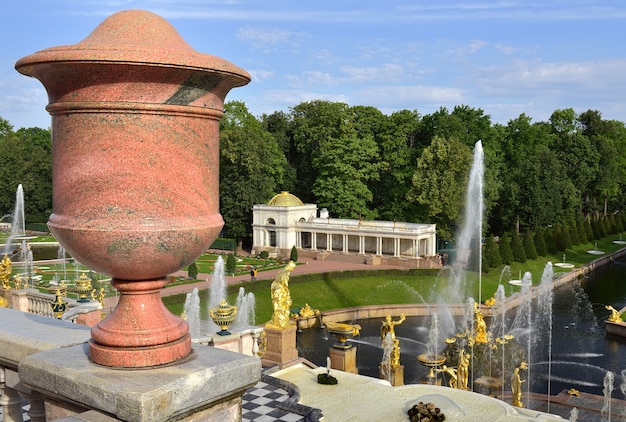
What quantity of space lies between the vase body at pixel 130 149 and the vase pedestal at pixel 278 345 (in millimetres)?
13471

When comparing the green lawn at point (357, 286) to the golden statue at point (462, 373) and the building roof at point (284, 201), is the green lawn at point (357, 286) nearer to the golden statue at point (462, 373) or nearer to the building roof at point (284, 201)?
the building roof at point (284, 201)

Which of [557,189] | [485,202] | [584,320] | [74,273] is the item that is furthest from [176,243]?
[557,189]

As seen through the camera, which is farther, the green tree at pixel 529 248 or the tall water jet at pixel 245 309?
the green tree at pixel 529 248

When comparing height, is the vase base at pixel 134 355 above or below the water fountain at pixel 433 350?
above

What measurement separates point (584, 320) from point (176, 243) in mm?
36650

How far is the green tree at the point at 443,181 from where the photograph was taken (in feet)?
170

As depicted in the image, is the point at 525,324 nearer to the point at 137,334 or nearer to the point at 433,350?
the point at 433,350

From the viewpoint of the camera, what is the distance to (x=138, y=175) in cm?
404

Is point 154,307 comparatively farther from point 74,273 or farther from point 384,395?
point 74,273

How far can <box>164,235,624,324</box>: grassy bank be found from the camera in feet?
128

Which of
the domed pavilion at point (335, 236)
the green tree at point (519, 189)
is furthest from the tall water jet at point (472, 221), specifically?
the green tree at point (519, 189)

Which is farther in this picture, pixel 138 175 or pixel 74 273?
pixel 74 273

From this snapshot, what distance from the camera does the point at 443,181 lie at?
51.7 metres

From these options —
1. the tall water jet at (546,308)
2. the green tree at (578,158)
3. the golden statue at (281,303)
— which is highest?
the green tree at (578,158)
